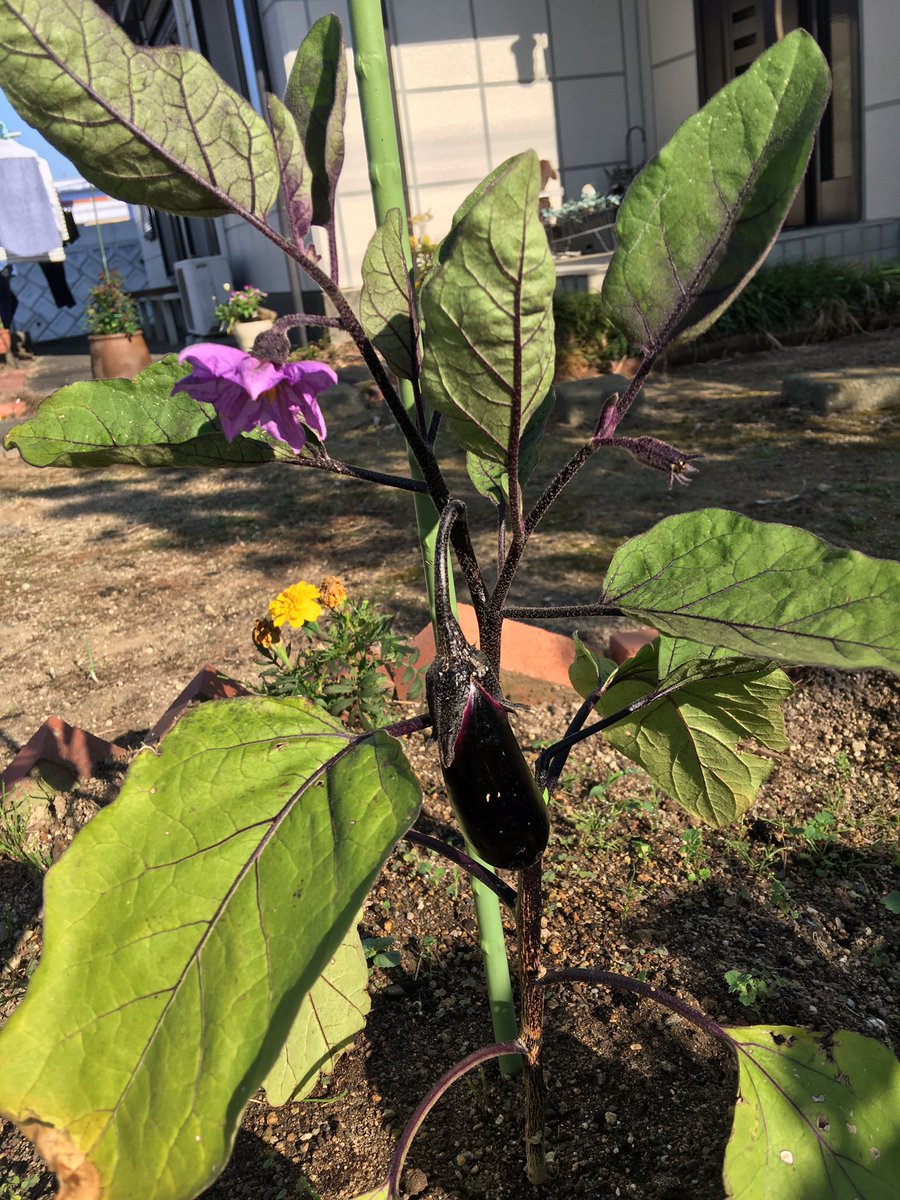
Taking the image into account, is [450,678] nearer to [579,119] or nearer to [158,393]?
[158,393]

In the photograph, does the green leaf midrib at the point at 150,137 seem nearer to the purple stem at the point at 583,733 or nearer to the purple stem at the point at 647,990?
the purple stem at the point at 583,733

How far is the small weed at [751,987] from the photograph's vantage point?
1.51 m

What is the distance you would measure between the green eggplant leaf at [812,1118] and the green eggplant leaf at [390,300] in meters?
0.82

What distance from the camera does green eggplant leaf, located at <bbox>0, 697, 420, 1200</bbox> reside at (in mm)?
668

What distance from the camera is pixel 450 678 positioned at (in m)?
0.74

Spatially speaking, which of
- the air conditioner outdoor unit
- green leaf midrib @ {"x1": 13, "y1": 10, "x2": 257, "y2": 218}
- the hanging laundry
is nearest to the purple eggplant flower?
green leaf midrib @ {"x1": 13, "y1": 10, "x2": 257, "y2": 218}

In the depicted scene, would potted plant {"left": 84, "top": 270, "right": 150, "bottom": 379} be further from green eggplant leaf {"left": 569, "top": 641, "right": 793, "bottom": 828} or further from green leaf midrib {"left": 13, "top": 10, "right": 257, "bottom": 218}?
green leaf midrib {"left": 13, "top": 10, "right": 257, "bottom": 218}

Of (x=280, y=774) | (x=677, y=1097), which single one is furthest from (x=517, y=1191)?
(x=280, y=774)

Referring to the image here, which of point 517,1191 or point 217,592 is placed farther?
point 217,592

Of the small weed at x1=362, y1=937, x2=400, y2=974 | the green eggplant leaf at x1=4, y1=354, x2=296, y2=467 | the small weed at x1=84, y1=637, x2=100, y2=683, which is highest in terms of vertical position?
the green eggplant leaf at x1=4, y1=354, x2=296, y2=467

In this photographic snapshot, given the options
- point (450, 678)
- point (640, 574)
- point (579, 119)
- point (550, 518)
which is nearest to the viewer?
point (450, 678)

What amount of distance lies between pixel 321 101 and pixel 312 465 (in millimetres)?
317

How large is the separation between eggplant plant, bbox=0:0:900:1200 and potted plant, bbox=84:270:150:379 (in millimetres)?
9595

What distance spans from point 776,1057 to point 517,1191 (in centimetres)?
43
